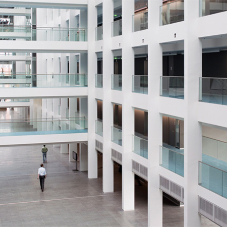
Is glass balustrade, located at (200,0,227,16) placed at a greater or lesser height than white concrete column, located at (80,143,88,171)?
greater

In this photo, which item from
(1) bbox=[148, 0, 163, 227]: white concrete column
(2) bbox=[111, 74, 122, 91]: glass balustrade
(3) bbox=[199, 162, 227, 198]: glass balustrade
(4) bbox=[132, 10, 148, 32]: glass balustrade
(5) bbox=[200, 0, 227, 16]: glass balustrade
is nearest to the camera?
(3) bbox=[199, 162, 227, 198]: glass balustrade

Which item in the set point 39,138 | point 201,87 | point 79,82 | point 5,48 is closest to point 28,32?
point 5,48

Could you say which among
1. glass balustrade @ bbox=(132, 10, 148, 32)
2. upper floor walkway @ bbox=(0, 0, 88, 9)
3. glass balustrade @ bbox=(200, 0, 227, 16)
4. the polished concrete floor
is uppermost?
upper floor walkway @ bbox=(0, 0, 88, 9)

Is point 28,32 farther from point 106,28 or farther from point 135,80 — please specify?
point 135,80

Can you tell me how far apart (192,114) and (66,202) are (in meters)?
8.40

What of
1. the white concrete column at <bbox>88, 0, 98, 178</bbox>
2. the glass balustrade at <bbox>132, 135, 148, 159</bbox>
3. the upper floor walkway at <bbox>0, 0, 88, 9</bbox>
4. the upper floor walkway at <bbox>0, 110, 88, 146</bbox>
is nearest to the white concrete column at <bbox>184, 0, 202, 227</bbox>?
the glass balustrade at <bbox>132, 135, 148, 159</bbox>

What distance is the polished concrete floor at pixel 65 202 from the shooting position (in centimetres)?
1614

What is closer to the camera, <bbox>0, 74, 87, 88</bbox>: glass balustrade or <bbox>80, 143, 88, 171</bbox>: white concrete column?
<bbox>0, 74, 87, 88</bbox>: glass balustrade

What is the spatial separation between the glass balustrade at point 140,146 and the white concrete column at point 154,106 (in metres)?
1.25

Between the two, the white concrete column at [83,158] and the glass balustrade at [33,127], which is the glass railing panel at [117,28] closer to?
the glass balustrade at [33,127]

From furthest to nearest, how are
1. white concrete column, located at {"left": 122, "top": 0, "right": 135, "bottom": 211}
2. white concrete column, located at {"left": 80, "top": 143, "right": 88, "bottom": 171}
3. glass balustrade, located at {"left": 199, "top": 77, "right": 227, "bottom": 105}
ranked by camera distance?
white concrete column, located at {"left": 80, "top": 143, "right": 88, "bottom": 171}
white concrete column, located at {"left": 122, "top": 0, "right": 135, "bottom": 211}
glass balustrade, located at {"left": 199, "top": 77, "right": 227, "bottom": 105}

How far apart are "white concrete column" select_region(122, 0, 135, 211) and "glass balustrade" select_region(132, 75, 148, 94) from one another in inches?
8.4

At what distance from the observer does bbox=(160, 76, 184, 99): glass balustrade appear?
13.4 meters

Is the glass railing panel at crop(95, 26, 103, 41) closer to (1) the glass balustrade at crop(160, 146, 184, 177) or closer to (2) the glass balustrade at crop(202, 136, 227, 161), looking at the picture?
(1) the glass balustrade at crop(160, 146, 184, 177)
